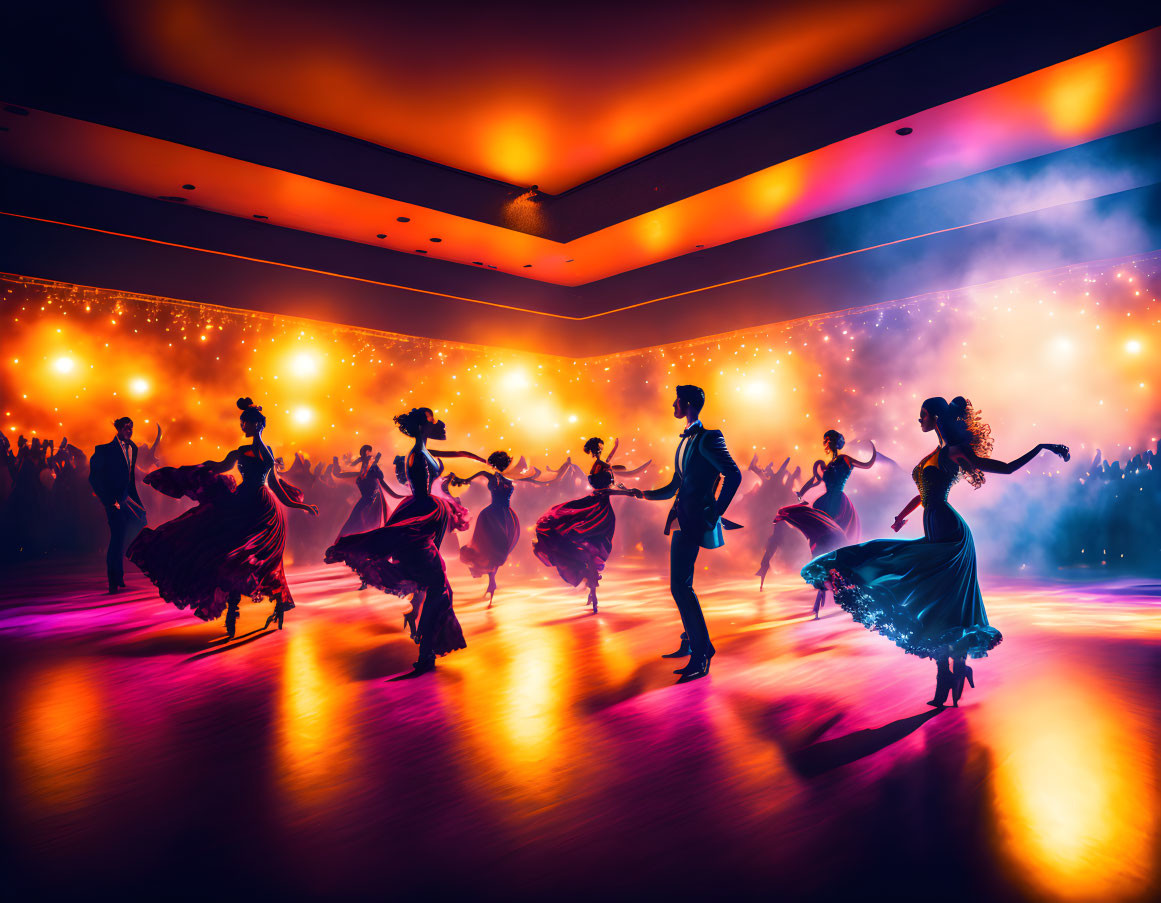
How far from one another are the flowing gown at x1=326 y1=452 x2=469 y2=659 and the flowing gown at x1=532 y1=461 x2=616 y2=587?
2.28 m

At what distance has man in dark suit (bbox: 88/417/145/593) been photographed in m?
7.79

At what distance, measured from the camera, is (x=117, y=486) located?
7871 mm

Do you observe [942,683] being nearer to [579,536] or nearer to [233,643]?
[579,536]

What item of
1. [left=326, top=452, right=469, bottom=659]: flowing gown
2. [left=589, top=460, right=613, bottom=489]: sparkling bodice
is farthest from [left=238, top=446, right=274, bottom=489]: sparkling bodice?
[left=589, top=460, right=613, bottom=489]: sparkling bodice

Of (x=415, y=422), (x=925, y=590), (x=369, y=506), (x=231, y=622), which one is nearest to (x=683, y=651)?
(x=925, y=590)

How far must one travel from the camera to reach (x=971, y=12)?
18.5 feet

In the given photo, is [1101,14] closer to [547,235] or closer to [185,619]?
[547,235]

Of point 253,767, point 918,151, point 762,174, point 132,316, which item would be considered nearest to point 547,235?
point 762,174

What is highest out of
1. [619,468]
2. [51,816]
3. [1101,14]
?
[1101,14]

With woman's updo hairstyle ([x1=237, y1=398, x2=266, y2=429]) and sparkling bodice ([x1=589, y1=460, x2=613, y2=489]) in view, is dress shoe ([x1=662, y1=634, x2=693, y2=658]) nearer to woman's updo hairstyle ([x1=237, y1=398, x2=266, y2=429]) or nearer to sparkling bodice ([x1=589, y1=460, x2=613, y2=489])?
sparkling bodice ([x1=589, y1=460, x2=613, y2=489])

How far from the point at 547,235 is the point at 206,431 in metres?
6.06

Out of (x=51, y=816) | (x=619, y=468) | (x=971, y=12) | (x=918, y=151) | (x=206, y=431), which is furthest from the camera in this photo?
(x=206, y=431)

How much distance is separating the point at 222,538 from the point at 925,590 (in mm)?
5344

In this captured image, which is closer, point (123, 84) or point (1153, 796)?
point (1153, 796)
